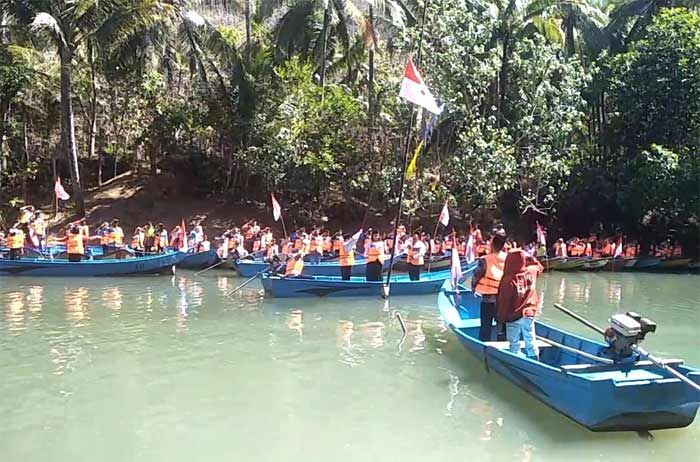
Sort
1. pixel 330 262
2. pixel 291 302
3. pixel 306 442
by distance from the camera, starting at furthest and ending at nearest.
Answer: pixel 330 262 → pixel 291 302 → pixel 306 442

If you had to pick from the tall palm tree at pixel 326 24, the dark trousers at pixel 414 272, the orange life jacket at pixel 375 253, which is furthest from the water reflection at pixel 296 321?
the tall palm tree at pixel 326 24

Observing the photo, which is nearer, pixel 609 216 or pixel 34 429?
pixel 34 429

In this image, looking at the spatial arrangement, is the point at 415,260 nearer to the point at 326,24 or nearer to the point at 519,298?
the point at 519,298

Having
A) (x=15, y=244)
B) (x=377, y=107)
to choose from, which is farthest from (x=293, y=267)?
(x=377, y=107)

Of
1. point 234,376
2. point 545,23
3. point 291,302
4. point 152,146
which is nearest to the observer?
point 234,376

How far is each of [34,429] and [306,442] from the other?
10.4 ft

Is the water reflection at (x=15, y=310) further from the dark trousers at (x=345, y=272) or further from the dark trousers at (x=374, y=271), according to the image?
the dark trousers at (x=374, y=271)

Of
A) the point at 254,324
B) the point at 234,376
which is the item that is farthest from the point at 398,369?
the point at 254,324

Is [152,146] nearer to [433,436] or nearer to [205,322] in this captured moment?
[205,322]

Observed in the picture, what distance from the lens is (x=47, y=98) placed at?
28984 millimetres

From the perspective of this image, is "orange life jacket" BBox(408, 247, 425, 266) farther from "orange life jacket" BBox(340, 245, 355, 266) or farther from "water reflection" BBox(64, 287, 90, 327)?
"water reflection" BBox(64, 287, 90, 327)

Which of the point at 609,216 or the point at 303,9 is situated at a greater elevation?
the point at 303,9

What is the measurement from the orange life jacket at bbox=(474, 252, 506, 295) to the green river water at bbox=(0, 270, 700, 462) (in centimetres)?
126

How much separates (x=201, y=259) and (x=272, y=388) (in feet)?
46.9
